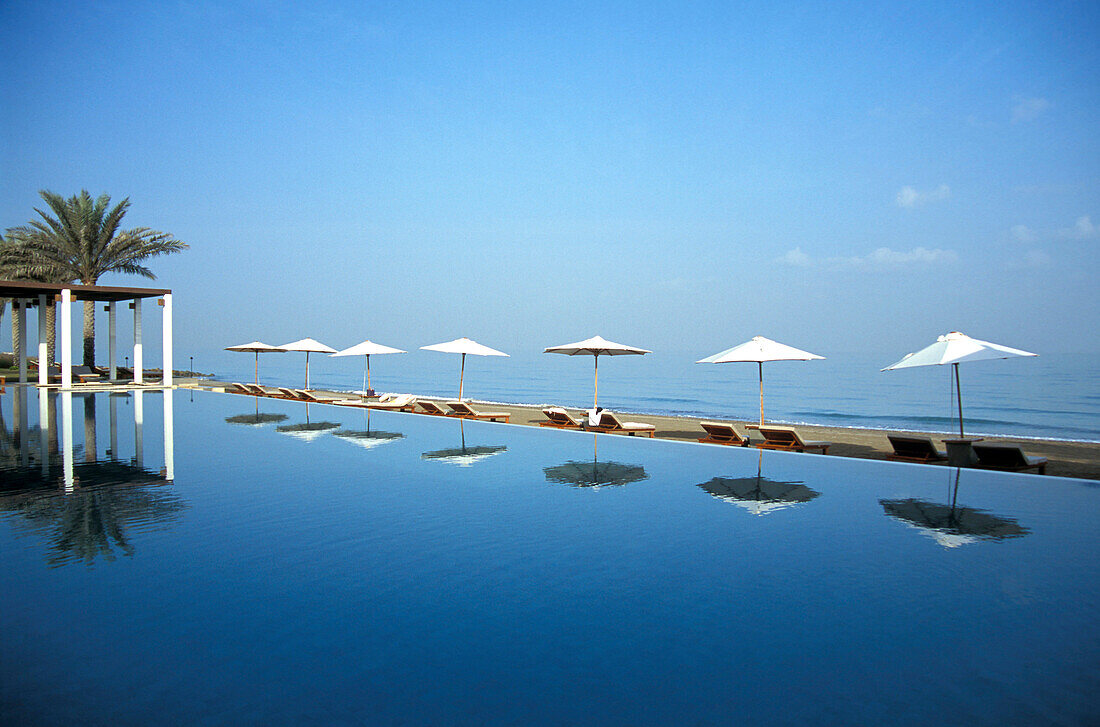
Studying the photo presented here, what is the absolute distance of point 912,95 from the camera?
176 feet

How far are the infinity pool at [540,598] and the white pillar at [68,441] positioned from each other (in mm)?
149

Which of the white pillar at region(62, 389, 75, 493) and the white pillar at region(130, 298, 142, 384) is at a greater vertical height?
the white pillar at region(130, 298, 142, 384)

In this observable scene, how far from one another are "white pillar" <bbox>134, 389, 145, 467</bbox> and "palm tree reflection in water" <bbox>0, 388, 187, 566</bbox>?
9 cm

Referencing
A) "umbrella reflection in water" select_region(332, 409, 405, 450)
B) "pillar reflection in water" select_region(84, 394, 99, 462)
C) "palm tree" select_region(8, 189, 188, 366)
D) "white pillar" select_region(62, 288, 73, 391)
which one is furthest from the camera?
"palm tree" select_region(8, 189, 188, 366)

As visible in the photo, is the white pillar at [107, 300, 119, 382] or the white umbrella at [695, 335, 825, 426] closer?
the white umbrella at [695, 335, 825, 426]

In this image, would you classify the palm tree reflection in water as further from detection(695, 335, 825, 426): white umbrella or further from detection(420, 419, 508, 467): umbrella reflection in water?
detection(695, 335, 825, 426): white umbrella

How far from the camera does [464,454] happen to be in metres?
10.4

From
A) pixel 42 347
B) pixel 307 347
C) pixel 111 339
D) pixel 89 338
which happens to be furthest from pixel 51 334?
pixel 307 347

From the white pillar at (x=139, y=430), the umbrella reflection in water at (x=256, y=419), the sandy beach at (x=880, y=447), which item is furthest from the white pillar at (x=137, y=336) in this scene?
the sandy beach at (x=880, y=447)

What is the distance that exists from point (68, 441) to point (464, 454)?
6379mm

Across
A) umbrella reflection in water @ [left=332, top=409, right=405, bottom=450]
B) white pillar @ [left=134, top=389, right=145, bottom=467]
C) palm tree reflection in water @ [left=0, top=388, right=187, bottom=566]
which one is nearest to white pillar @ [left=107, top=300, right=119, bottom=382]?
white pillar @ [left=134, top=389, right=145, bottom=467]

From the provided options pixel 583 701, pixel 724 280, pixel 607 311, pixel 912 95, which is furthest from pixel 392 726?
pixel 607 311

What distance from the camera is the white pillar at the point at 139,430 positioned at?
Result: 31.0 ft

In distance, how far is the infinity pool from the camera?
9.93 ft
